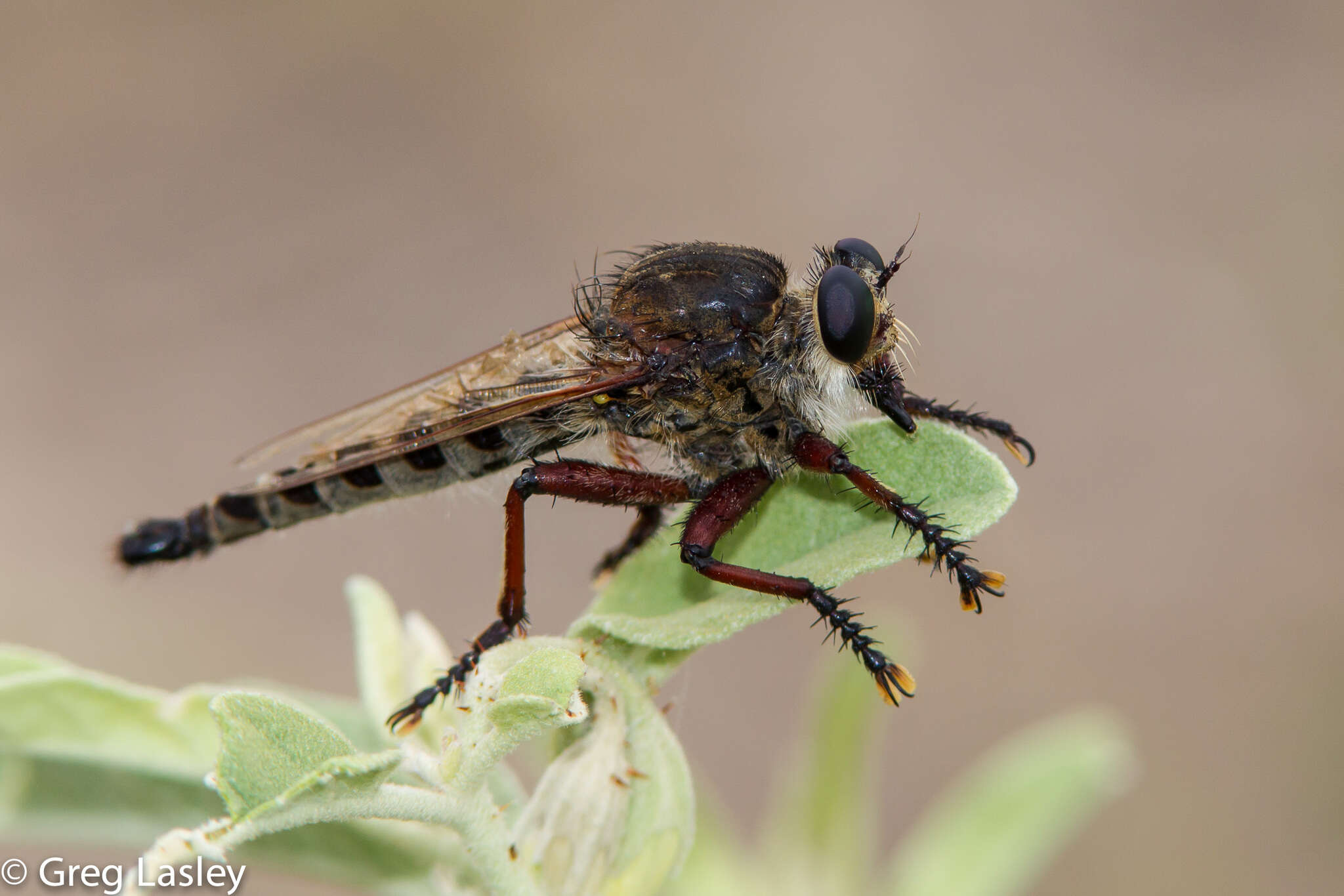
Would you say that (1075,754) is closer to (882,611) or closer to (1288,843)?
(882,611)

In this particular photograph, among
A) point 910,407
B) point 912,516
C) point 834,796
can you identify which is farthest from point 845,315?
point 834,796

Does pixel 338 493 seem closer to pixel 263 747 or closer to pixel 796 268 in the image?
pixel 263 747

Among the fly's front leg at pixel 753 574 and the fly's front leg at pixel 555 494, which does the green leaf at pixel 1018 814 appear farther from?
the fly's front leg at pixel 555 494

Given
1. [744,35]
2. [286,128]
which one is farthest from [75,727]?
[744,35]

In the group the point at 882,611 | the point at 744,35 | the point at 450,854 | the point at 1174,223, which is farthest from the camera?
the point at 744,35

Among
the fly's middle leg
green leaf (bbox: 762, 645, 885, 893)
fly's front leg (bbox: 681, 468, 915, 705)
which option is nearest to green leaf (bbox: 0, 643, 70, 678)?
fly's front leg (bbox: 681, 468, 915, 705)

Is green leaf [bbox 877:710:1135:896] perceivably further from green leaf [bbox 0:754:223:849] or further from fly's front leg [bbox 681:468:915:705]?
green leaf [bbox 0:754:223:849]
